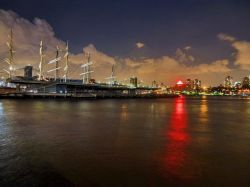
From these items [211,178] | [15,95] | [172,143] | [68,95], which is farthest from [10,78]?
[211,178]

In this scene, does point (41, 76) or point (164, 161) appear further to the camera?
point (41, 76)

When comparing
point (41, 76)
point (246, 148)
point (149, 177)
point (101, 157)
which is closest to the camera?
point (149, 177)

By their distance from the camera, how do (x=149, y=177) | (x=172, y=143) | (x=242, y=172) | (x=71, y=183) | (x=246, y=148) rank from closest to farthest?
(x=71, y=183) → (x=149, y=177) → (x=242, y=172) → (x=246, y=148) → (x=172, y=143)

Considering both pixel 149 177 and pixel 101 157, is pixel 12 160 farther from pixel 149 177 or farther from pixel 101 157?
pixel 149 177

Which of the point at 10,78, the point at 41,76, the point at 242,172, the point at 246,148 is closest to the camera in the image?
the point at 242,172

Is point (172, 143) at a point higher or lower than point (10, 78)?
lower

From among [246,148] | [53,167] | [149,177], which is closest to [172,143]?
[246,148]

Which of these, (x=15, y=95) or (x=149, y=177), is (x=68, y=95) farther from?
(x=149, y=177)

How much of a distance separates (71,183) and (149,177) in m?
2.84

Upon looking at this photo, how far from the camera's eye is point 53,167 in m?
10.2

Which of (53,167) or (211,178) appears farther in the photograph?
(53,167)

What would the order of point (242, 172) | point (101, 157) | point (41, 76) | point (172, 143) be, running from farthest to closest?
point (41, 76) → point (172, 143) → point (101, 157) → point (242, 172)

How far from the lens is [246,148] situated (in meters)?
15.0

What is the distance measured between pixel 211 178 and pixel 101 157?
5.10 metres
